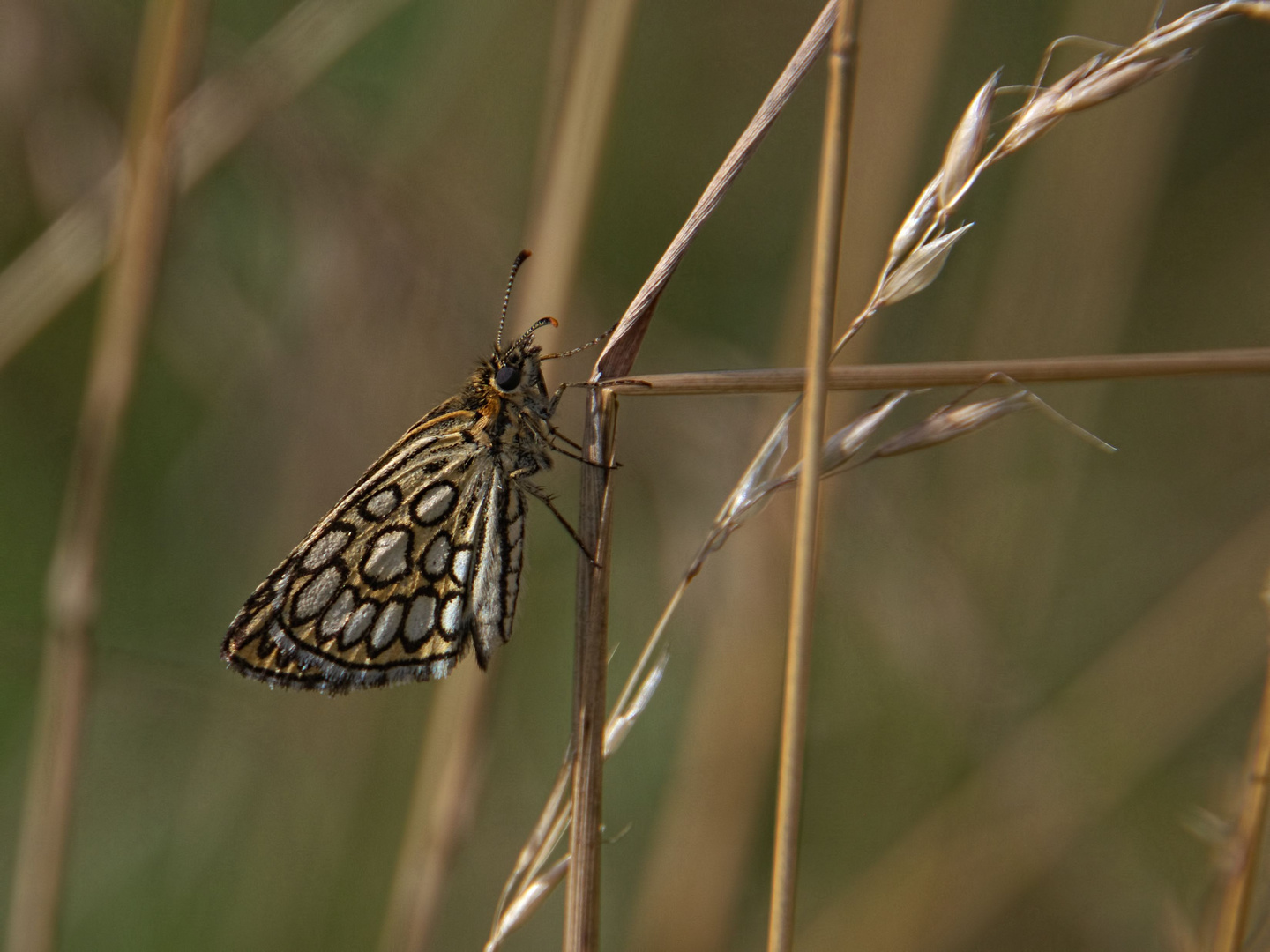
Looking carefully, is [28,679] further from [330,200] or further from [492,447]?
[492,447]

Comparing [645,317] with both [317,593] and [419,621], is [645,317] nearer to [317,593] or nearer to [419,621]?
[419,621]

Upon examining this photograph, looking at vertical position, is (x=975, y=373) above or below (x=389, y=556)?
below

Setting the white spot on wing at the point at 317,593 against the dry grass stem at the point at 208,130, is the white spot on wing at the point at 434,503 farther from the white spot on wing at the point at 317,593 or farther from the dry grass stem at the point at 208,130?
the dry grass stem at the point at 208,130

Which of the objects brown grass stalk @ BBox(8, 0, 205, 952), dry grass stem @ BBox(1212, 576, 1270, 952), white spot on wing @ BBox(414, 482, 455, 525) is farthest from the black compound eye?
dry grass stem @ BBox(1212, 576, 1270, 952)

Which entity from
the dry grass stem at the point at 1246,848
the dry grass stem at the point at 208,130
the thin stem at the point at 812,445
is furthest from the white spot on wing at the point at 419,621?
the dry grass stem at the point at 1246,848

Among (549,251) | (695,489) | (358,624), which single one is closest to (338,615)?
(358,624)
